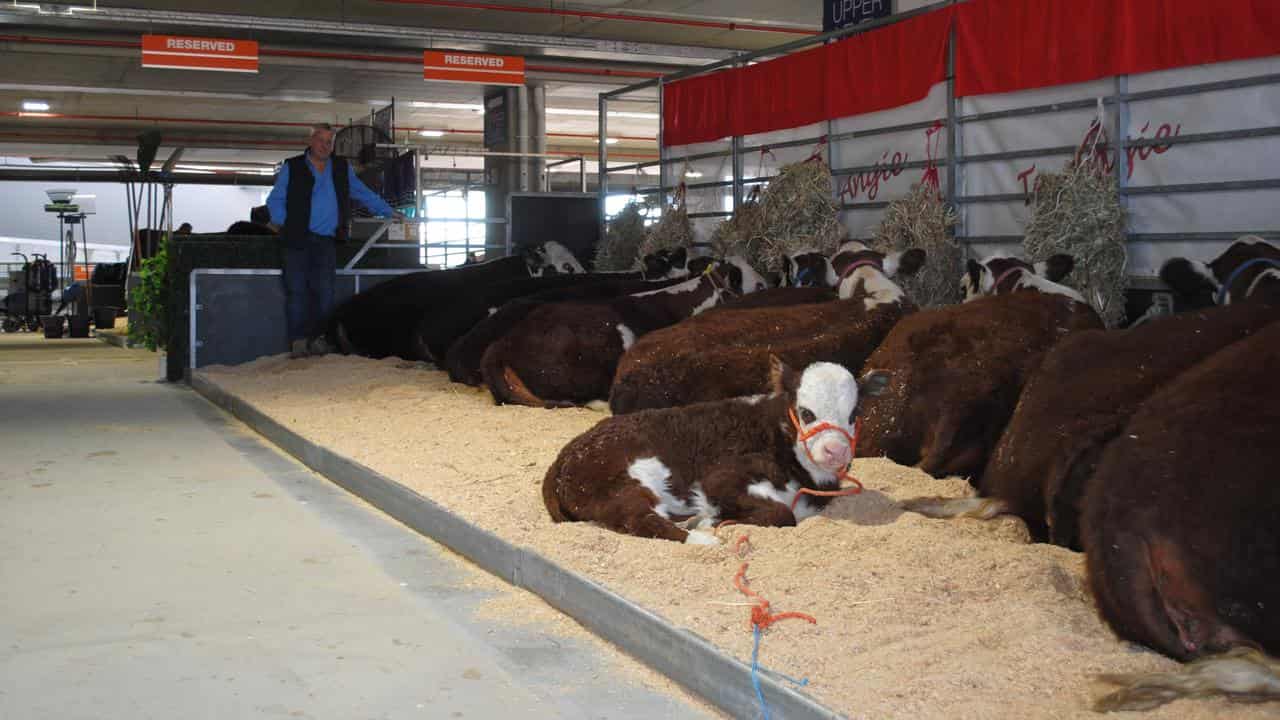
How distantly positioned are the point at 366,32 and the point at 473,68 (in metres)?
1.58

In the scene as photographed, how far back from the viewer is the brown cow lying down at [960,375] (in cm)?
633

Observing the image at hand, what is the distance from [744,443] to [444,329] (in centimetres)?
660

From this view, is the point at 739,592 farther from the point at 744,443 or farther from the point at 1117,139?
the point at 1117,139

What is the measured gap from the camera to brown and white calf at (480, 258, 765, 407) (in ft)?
29.5

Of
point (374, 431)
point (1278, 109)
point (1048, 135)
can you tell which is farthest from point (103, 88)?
point (1278, 109)

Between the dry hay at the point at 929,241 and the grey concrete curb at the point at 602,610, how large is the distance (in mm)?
4363

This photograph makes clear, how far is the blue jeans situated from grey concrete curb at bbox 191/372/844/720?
19.9 ft

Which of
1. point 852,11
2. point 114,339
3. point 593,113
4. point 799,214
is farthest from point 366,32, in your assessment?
point 593,113

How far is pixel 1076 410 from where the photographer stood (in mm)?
5055

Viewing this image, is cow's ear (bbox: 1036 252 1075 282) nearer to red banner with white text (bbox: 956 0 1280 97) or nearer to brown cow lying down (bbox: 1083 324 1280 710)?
red banner with white text (bbox: 956 0 1280 97)

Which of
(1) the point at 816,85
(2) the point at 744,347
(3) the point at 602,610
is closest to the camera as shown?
(3) the point at 602,610

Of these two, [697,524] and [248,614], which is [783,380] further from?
[248,614]

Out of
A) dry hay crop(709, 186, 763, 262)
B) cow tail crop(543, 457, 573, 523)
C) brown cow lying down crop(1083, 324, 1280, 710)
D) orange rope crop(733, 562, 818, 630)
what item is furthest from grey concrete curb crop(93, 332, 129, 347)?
brown cow lying down crop(1083, 324, 1280, 710)

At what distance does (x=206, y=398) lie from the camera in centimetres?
1130
